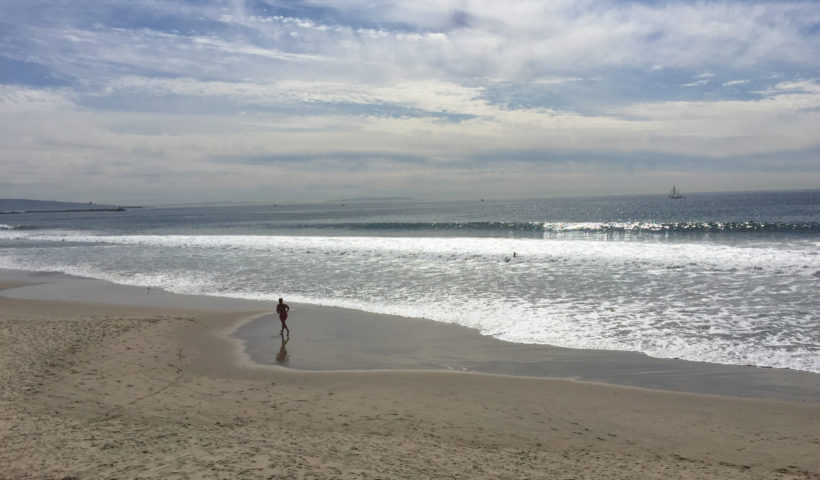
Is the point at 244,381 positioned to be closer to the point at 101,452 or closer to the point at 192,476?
the point at 101,452

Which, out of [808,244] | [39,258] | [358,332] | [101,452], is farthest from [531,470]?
[39,258]

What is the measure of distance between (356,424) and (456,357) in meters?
4.48

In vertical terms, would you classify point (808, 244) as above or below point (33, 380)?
above

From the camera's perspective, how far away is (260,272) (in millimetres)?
28469

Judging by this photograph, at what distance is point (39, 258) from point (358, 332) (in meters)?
34.1

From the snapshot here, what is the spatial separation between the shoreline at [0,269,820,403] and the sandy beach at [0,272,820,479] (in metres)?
0.48

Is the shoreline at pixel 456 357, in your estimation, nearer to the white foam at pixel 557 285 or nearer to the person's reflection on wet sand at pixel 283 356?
the person's reflection on wet sand at pixel 283 356

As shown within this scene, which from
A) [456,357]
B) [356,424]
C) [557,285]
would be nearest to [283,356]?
[456,357]

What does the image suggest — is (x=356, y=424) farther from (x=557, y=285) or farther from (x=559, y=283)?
(x=559, y=283)

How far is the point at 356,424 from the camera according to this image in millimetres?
8336

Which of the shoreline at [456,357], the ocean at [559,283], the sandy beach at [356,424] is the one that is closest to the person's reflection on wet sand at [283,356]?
the shoreline at [456,357]

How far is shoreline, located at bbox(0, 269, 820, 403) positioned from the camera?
10281 millimetres

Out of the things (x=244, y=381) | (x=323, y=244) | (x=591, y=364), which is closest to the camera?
(x=244, y=381)

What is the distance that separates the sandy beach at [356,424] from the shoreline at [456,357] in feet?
1.58
